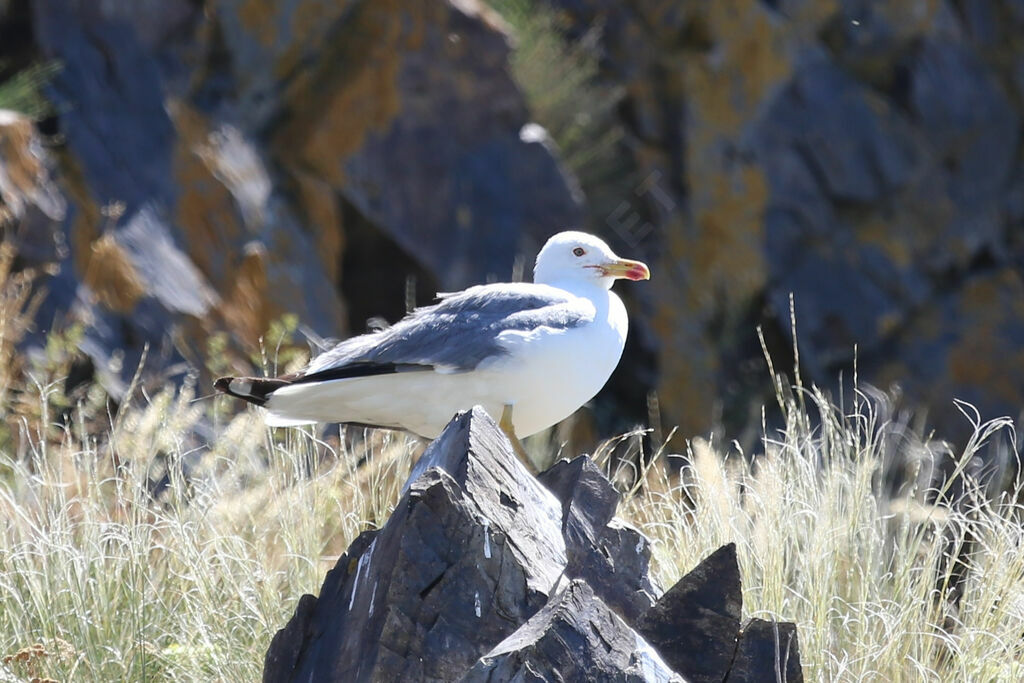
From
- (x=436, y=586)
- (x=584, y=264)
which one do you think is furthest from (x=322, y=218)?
(x=436, y=586)

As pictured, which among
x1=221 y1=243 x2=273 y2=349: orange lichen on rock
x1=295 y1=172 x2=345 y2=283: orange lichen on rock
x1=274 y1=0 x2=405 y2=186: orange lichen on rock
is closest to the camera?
x1=221 y1=243 x2=273 y2=349: orange lichen on rock

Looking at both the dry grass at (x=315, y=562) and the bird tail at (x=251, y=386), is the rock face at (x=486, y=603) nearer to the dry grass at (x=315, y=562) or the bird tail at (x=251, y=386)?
the dry grass at (x=315, y=562)

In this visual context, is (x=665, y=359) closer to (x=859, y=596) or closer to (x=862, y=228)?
(x=862, y=228)

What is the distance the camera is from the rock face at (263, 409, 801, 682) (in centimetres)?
258

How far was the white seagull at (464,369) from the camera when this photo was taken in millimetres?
4344

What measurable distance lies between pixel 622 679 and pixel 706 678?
0.42 meters

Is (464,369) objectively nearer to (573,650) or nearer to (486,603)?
(486,603)

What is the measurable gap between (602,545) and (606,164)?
7.99 metres

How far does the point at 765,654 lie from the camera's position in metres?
2.87

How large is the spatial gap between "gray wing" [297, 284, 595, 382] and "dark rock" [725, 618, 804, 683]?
167 cm

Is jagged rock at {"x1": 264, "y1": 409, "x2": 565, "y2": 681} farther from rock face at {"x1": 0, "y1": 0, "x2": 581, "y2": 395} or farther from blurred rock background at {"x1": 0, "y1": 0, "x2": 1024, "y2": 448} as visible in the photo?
blurred rock background at {"x1": 0, "y1": 0, "x2": 1024, "y2": 448}

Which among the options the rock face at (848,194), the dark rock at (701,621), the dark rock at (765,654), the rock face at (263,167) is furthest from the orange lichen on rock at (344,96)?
the dark rock at (765,654)

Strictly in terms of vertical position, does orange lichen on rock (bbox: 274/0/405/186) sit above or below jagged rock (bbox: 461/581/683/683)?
below

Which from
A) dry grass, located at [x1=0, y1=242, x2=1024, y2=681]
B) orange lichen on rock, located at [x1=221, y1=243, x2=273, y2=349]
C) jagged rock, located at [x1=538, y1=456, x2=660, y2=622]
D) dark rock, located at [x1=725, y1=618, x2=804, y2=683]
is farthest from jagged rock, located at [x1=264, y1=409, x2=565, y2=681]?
orange lichen on rock, located at [x1=221, y1=243, x2=273, y2=349]
